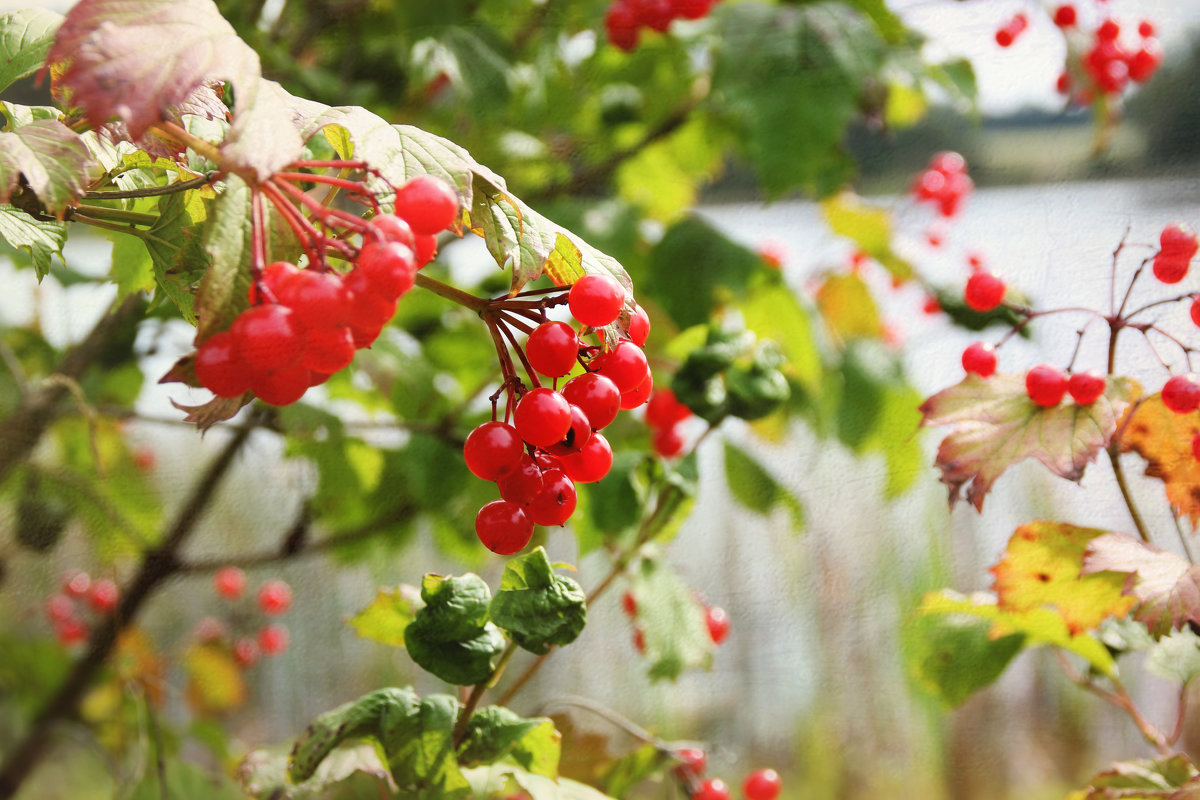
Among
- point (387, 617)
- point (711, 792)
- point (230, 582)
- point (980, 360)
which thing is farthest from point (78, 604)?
point (980, 360)

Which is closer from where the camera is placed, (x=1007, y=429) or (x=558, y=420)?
(x=558, y=420)

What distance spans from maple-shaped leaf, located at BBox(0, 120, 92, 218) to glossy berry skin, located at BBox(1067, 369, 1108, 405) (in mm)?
584

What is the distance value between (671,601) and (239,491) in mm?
761

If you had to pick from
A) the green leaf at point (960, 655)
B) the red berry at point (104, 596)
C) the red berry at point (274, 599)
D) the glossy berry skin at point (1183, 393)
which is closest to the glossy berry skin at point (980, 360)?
the glossy berry skin at point (1183, 393)

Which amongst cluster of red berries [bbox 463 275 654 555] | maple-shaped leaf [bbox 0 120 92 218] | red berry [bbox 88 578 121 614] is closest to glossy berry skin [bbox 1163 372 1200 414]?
cluster of red berries [bbox 463 275 654 555]

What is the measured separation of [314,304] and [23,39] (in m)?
0.32

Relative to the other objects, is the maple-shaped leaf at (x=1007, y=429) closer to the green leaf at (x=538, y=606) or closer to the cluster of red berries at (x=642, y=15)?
the green leaf at (x=538, y=606)

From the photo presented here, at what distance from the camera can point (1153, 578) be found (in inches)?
21.0

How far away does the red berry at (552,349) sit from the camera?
38 centimetres

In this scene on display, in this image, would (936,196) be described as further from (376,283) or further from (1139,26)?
(376,283)

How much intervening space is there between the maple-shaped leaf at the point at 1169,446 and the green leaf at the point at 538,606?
40cm

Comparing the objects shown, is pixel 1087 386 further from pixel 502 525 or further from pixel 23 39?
pixel 23 39

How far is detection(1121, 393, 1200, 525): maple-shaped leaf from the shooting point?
23.3 inches

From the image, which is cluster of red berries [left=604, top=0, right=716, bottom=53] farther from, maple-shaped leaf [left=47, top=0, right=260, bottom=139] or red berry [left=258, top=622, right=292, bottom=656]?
red berry [left=258, top=622, right=292, bottom=656]
